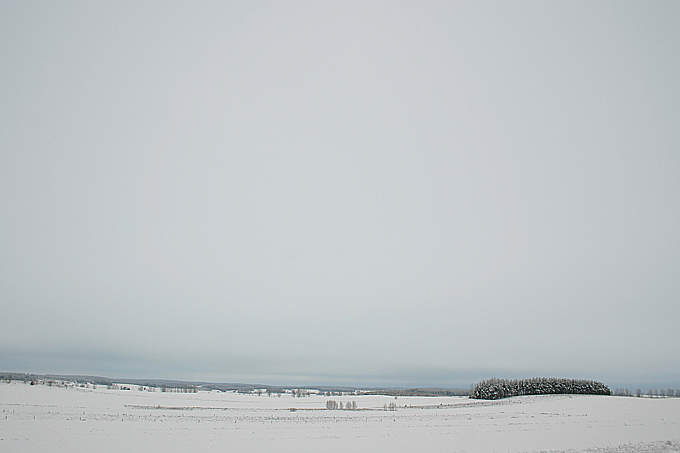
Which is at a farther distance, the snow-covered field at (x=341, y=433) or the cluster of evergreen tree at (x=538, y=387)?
the cluster of evergreen tree at (x=538, y=387)

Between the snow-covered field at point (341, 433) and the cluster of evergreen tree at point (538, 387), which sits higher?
the snow-covered field at point (341, 433)

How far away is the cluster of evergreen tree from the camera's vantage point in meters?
71.4

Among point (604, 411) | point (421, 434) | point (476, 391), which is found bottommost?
point (476, 391)

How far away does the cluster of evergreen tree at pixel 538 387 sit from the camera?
71.4 m

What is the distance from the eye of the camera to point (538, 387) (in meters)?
71.5

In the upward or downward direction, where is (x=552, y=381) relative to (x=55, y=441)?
downward

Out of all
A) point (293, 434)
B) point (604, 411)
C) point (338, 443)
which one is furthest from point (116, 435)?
point (604, 411)

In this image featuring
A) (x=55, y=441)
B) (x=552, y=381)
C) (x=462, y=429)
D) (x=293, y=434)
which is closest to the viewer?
(x=55, y=441)

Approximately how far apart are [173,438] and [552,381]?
70.1 metres

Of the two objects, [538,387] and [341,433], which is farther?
[538,387]

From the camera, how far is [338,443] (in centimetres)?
2216

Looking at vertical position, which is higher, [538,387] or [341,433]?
[341,433]

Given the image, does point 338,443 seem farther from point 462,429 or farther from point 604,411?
point 604,411

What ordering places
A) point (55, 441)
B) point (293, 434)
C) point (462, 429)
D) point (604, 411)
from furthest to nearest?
point (604, 411)
point (462, 429)
point (293, 434)
point (55, 441)
